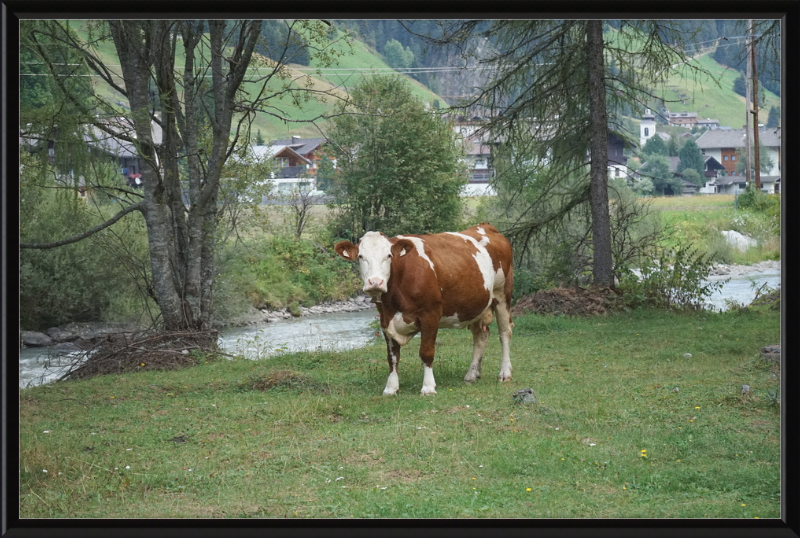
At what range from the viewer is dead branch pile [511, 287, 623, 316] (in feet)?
49.9

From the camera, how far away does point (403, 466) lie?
602 cm

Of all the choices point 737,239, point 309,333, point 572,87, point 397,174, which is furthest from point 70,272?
point 737,239

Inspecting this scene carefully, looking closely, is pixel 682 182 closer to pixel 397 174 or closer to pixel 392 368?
pixel 397 174

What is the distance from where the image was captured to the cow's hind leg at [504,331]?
365 inches

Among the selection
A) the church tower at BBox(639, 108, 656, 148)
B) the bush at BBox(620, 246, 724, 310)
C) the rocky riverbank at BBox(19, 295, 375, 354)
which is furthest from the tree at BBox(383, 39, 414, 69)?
the bush at BBox(620, 246, 724, 310)

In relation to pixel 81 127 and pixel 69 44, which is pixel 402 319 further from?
pixel 69 44

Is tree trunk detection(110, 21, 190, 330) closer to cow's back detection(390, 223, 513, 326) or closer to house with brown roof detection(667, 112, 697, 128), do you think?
cow's back detection(390, 223, 513, 326)

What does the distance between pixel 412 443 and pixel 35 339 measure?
1596 cm

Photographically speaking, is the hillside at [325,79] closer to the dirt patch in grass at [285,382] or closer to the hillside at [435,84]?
the hillside at [435,84]

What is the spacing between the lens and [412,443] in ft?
21.3

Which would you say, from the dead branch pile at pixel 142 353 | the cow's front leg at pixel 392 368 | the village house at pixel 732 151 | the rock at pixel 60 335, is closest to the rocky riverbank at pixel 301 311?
the rock at pixel 60 335

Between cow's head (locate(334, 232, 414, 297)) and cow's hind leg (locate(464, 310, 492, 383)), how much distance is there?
1542 mm

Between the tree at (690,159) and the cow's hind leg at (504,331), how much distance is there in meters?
13.9
